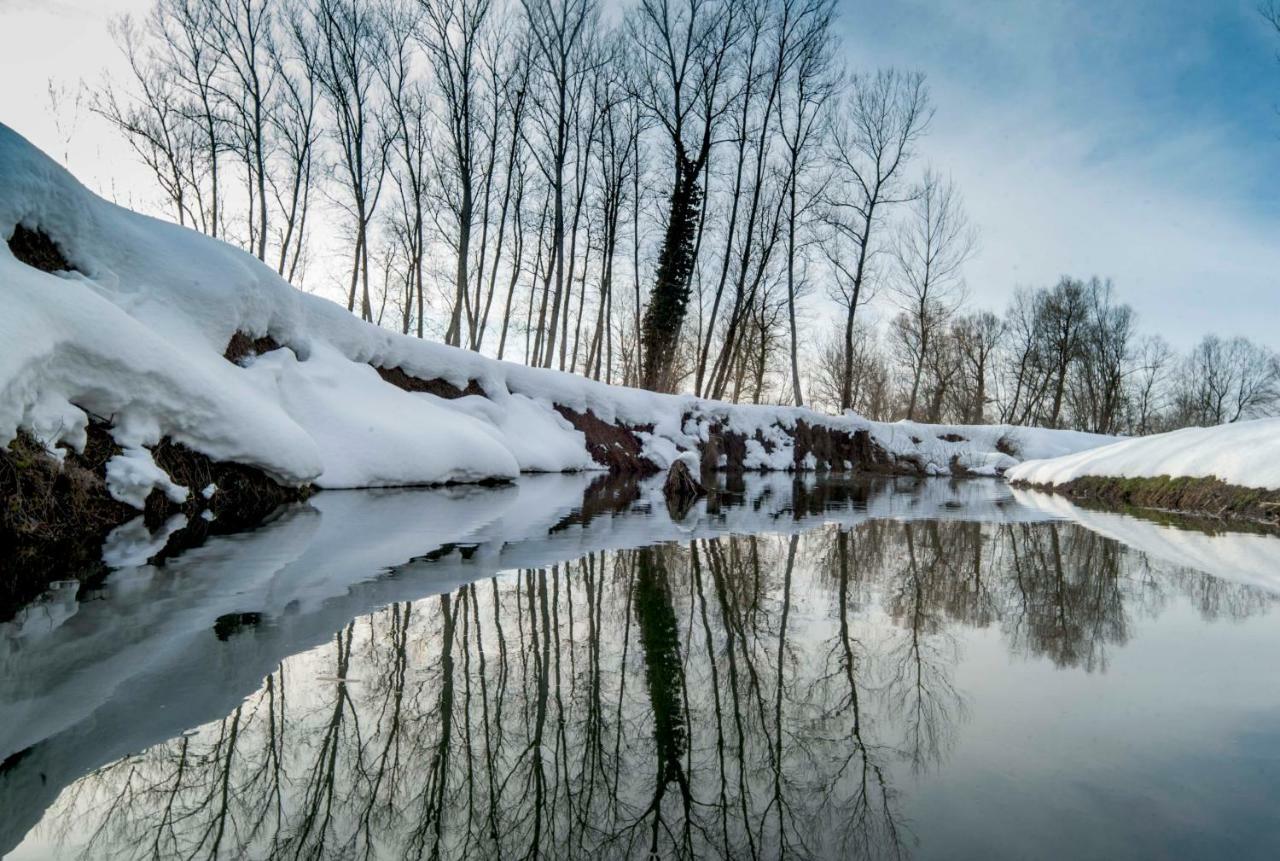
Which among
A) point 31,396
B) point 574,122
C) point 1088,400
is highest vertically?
point 574,122

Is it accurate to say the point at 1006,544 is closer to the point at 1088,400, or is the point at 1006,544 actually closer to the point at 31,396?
the point at 31,396

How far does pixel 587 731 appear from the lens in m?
1.29

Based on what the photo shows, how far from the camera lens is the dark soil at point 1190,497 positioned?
5793mm

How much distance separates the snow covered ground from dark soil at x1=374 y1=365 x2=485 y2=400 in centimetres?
9

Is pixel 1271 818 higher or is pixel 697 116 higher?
pixel 697 116

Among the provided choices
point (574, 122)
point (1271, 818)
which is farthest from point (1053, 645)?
point (574, 122)

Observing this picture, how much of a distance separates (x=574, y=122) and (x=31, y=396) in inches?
649

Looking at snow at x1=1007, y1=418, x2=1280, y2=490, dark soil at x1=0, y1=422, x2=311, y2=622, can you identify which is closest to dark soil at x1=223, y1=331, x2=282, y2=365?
dark soil at x1=0, y1=422, x2=311, y2=622

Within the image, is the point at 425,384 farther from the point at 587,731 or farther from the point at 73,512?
the point at 587,731

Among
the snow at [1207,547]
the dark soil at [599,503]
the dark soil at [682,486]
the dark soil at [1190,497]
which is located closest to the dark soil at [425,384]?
the dark soil at [599,503]

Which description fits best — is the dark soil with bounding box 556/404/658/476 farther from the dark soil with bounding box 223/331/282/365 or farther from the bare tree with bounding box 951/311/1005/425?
the bare tree with bounding box 951/311/1005/425

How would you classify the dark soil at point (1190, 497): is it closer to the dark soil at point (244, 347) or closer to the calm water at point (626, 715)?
the calm water at point (626, 715)

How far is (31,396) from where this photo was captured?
3.17m

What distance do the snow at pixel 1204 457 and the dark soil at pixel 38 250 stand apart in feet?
32.8
